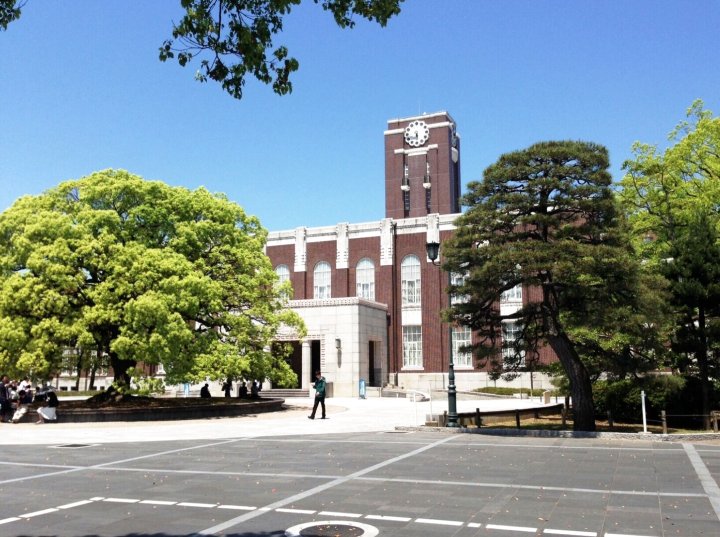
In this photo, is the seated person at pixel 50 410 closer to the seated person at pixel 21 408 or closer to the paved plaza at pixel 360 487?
the seated person at pixel 21 408

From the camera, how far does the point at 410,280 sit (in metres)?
53.2

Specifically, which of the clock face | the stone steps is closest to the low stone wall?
the stone steps

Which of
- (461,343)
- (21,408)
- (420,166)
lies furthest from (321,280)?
(21,408)

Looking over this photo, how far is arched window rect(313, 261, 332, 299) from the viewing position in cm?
5544

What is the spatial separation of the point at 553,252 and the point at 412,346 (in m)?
35.4

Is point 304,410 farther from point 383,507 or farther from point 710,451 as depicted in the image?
point 383,507

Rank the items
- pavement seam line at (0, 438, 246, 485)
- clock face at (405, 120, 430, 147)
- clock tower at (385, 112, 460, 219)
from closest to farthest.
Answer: pavement seam line at (0, 438, 246, 485) → clock tower at (385, 112, 460, 219) → clock face at (405, 120, 430, 147)

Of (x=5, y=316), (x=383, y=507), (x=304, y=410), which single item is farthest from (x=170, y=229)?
(x=383, y=507)

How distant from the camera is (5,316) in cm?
2481

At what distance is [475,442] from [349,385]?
27907mm

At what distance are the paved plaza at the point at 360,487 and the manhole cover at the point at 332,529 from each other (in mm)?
23

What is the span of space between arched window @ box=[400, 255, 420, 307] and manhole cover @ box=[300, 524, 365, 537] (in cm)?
4520

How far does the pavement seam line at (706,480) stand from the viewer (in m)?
8.80

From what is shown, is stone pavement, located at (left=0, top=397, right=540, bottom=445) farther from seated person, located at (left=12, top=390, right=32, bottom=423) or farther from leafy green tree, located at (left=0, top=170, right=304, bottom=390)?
leafy green tree, located at (left=0, top=170, right=304, bottom=390)
